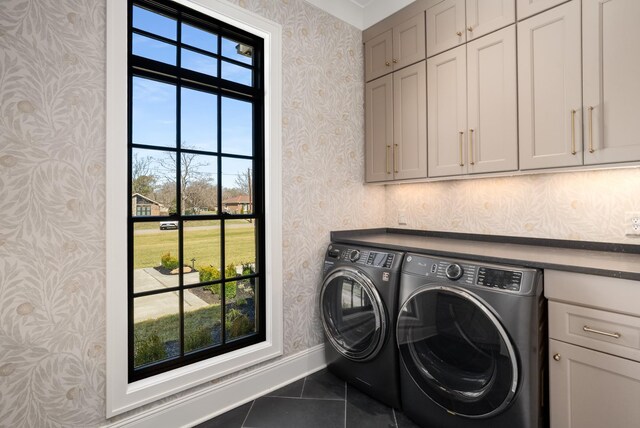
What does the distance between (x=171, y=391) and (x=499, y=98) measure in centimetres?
254

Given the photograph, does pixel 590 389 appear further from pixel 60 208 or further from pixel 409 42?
pixel 60 208

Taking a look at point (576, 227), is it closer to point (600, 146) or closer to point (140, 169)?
point (600, 146)

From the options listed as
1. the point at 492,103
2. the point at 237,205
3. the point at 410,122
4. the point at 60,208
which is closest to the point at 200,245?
the point at 237,205

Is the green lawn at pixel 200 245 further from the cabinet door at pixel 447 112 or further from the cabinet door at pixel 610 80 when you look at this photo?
the cabinet door at pixel 610 80

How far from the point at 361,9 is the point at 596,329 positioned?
273cm

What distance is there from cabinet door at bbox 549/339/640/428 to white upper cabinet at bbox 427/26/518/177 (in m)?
1.01

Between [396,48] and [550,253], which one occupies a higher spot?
[396,48]

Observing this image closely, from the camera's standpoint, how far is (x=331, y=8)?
2.49 m

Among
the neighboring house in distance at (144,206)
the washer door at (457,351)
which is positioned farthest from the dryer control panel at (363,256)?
the neighboring house in distance at (144,206)

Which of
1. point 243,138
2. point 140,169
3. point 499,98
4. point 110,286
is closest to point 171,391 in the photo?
point 110,286

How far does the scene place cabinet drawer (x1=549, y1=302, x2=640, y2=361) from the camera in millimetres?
1217

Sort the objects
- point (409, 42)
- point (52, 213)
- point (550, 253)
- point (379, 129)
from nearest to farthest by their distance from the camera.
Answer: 1. point (52, 213)
2. point (550, 253)
3. point (409, 42)
4. point (379, 129)

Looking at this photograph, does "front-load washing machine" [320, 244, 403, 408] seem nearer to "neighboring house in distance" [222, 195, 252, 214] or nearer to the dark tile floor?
the dark tile floor

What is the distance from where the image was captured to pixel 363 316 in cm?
204
